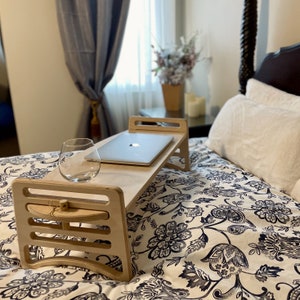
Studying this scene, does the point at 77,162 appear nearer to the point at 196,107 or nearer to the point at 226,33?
the point at 196,107

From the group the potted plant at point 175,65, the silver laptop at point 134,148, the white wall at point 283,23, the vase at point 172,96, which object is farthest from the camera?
the vase at point 172,96

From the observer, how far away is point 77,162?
1.14m

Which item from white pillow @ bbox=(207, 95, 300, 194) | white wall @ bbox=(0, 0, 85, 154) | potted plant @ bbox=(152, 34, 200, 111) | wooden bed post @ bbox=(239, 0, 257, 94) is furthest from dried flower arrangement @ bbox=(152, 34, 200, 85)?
white pillow @ bbox=(207, 95, 300, 194)

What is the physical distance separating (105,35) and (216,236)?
78.5 inches

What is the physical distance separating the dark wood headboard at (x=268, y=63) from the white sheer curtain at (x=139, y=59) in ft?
Answer: 3.19

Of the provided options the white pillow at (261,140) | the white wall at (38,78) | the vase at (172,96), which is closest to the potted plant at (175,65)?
the vase at (172,96)

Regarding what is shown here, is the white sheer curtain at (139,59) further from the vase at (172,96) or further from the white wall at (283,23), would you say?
the white wall at (283,23)

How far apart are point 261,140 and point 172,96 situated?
1.31 m

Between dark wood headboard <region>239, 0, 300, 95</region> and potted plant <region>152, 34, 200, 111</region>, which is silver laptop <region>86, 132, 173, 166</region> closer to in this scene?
dark wood headboard <region>239, 0, 300, 95</region>

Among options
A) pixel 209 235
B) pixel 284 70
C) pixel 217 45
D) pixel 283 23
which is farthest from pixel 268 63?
pixel 209 235

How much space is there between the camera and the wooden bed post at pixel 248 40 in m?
1.83

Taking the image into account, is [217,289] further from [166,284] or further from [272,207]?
[272,207]

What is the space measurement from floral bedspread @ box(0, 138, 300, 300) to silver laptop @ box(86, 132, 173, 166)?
0.44 ft

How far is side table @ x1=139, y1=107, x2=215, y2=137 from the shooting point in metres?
2.28
